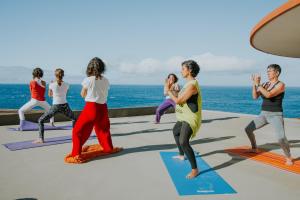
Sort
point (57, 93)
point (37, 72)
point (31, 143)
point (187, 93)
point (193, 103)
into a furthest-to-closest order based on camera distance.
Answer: point (37, 72)
point (57, 93)
point (31, 143)
point (193, 103)
point (187, 93)

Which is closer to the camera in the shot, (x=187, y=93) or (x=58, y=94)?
(x=187, y=93)

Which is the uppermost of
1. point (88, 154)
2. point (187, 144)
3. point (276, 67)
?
point (276, 67)

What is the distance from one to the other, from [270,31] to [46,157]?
6.01m

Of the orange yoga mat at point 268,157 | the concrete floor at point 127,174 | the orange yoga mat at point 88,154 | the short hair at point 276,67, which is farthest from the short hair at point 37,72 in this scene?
the short hair at point 276,67

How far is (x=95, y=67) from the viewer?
5730mm

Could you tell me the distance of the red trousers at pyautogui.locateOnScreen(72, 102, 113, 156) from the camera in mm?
5621

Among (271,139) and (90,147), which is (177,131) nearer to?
(90,147)

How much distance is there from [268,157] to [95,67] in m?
3.89

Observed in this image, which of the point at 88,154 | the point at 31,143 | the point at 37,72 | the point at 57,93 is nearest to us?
the point at 88,154

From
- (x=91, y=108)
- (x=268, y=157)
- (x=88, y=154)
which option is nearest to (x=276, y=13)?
(x=268, y=157)

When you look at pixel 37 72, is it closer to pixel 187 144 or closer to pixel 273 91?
pixel 187 144

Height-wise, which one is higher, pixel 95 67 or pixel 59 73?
pixel 95 67

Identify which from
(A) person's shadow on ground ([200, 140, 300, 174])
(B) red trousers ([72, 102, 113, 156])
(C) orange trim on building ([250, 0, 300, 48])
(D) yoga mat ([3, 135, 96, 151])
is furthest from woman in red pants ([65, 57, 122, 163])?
(C) orange trim on building ([250, 0, 300, 48])

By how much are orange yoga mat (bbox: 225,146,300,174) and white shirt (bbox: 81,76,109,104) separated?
9.99 ft
